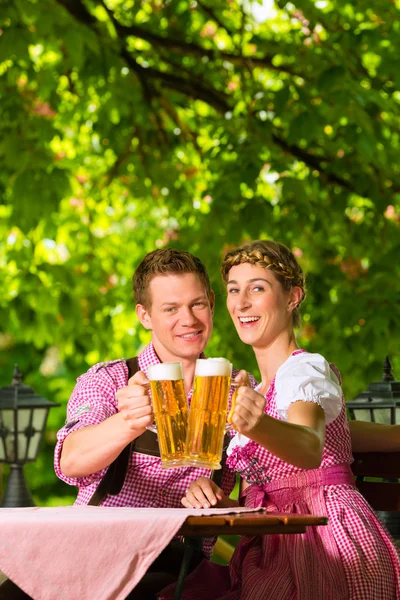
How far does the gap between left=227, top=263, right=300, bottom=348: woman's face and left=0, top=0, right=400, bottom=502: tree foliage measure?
2.74 meters

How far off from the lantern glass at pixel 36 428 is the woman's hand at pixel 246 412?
2743 millimetres

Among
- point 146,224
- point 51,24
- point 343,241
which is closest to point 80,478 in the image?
point 51,24

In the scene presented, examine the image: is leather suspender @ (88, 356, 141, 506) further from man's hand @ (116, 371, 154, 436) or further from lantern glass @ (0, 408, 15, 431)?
lantern glass @ (0, 408, 15, 431)

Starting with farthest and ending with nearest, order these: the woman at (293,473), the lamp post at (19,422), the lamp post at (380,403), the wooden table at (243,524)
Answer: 1. the lamp post at (19,422)
2. the lamp post at (380,403)
3. the woman at (293,473)
4. the wooden table at (243,524)

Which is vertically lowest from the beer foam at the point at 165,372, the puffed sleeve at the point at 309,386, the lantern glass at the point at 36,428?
the lantern glass at the point at 36,428

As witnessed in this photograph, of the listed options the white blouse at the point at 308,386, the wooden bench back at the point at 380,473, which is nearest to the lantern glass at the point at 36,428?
the wooden bench back at the point at 380,473

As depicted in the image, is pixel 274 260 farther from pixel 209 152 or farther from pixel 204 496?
pixel 209 152

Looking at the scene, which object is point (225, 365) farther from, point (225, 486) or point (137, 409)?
point (225, 486)

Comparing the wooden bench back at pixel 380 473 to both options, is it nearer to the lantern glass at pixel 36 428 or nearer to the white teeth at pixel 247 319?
the white teeth at pixel 247 319

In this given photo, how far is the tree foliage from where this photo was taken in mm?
5621

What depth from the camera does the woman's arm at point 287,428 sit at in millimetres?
2066

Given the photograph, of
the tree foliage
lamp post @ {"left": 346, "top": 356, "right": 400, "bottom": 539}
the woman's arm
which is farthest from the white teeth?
the tree foliage

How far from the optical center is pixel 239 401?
→ 2.06m

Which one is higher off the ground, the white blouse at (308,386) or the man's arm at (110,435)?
the white blouse at (308,386)
